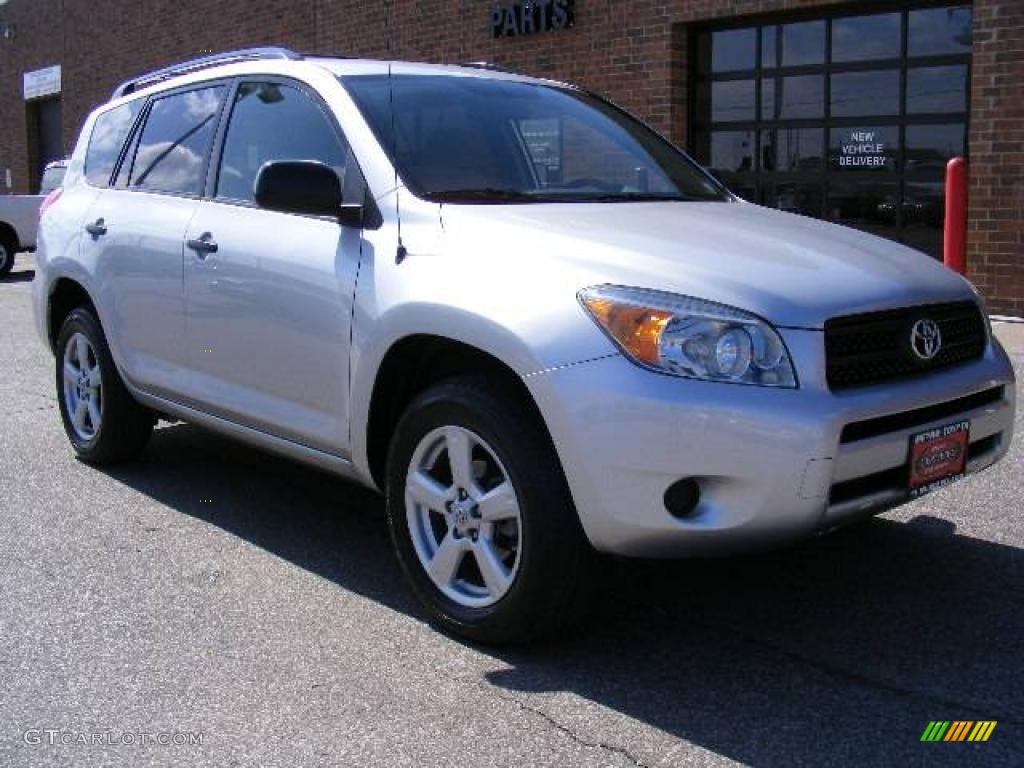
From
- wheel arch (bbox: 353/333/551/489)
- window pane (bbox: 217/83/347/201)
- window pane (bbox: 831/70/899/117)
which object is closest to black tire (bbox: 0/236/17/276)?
window pane (bbox: 831/70/899/117)

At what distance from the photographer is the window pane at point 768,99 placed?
12.1 m

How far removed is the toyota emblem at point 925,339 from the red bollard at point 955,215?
6.50m

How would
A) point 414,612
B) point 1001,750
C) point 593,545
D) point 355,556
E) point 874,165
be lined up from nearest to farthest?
point 1001,750
point 593,545
point 414,612
point 355,556
point 874,165

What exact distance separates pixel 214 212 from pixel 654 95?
863cm

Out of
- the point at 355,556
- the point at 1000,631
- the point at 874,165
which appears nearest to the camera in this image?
the point at 1000,631

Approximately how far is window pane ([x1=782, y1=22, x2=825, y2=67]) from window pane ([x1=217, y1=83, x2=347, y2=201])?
7974mm

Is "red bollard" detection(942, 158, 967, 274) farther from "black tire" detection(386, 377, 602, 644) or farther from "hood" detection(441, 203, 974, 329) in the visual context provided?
"black tire" detection(386, 377, 602, 644)

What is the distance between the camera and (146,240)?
5180 mm

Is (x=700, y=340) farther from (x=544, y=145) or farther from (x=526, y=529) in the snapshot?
(x=544, y=145)

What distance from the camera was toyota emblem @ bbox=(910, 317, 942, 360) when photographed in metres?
3.60

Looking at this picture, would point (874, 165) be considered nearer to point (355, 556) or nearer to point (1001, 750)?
point (355, 556)

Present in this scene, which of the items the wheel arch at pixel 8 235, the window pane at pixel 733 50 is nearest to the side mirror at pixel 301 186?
the window pane at pixel 733 50

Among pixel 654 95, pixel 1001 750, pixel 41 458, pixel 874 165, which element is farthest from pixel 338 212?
pixel 654 95

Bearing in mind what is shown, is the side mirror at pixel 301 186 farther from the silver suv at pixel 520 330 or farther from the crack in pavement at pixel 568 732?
the crack in pavement at pixel 568 732
